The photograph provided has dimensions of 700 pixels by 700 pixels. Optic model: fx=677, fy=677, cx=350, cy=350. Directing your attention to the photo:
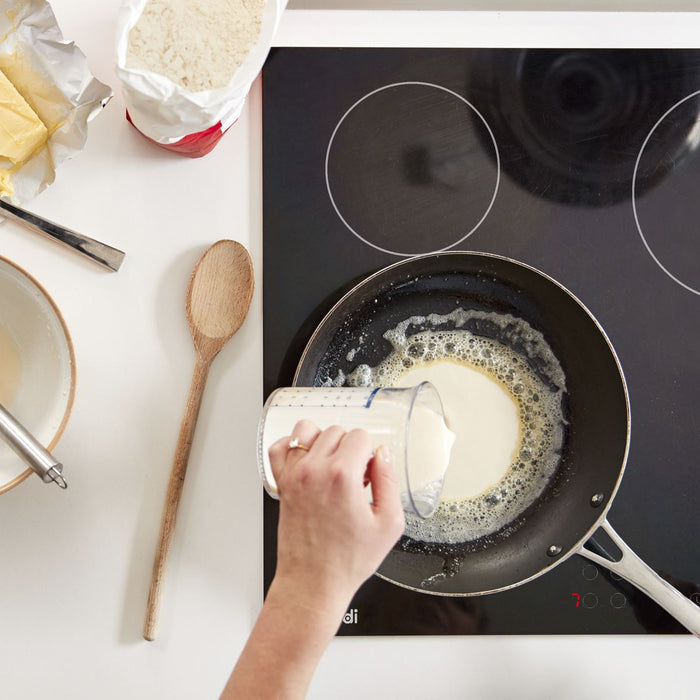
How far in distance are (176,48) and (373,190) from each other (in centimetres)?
25

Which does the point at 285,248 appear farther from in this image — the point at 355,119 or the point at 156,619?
the point at 156,619

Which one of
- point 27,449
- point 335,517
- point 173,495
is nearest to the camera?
point 335,517

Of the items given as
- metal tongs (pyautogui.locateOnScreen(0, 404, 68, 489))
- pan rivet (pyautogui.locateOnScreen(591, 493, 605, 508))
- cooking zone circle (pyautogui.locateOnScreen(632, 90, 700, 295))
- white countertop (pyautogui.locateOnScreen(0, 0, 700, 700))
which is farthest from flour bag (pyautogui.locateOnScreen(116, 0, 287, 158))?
pan rivet (pyautogui.locateOnScreen(591, 493, 605, 508))

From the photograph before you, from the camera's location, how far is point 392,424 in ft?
1.90

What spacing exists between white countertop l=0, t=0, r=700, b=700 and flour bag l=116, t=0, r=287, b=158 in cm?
10

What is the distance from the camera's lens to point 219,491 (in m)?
0.75

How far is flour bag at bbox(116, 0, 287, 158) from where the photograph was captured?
25.8 inches

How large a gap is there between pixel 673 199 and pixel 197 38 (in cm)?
55

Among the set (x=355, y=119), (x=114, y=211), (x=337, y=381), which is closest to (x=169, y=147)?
(x=114, y=211)

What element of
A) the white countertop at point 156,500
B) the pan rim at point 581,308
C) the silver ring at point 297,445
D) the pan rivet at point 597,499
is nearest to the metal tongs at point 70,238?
the white countertop at point 156,500

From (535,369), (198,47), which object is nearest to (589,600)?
(535,369)

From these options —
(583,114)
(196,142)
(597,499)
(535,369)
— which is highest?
(583,114)

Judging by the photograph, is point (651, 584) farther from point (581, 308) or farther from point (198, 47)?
point (198, 47)

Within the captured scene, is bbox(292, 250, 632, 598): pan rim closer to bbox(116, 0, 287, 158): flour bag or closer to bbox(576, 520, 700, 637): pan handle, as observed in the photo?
bbox(576, 520, 700, 637): pan handle
